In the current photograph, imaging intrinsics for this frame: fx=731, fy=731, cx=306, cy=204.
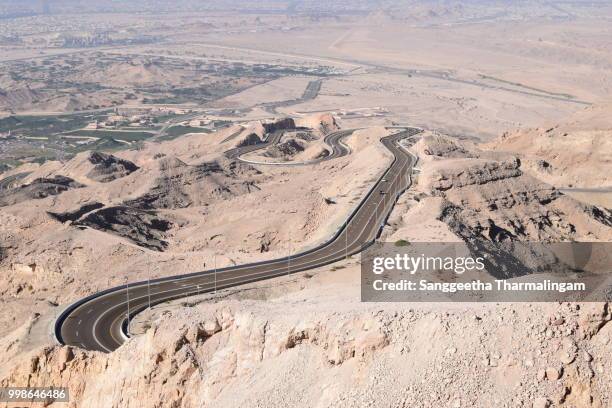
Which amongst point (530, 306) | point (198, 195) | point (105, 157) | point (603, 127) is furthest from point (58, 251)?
point (603, 127)

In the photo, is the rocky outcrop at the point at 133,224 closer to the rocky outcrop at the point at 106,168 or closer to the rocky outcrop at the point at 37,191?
the rocky outcrop at the point at 37,191

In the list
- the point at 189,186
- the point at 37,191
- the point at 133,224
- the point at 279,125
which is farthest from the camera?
the point at 279,125

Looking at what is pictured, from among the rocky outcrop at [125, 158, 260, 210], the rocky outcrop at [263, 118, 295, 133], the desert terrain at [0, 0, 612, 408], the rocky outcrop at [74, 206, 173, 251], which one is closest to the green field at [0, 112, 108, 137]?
the desert terrain at [0, 0, 612, 408]

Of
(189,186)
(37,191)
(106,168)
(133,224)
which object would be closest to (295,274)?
(133,224)

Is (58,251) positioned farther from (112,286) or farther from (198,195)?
(198,195)

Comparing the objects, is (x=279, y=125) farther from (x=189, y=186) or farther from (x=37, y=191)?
(x=37, y=191)

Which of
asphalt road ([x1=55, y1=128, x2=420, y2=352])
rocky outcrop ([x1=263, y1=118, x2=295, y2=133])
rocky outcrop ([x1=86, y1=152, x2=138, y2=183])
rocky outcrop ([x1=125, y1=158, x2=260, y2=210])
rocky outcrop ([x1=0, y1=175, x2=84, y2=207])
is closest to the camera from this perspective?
asphalt road ([x1=55, y1=128, x2=420, y2=352])

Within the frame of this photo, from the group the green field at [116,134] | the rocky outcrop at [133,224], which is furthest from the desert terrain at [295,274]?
the green field at [116,134]

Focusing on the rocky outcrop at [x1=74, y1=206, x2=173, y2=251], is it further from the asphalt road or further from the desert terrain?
the asphalt road
